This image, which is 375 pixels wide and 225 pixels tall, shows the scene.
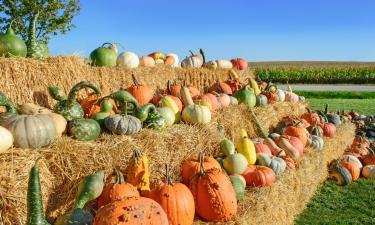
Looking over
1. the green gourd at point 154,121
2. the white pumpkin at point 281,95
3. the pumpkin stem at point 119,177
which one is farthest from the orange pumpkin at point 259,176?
the white pumpkin at point 281,95

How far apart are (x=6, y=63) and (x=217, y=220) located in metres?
2.76

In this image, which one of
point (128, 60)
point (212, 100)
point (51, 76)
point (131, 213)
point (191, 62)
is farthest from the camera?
point (191, 62)

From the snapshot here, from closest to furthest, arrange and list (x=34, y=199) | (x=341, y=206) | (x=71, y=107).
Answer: (x=34, y=199) → (x=71, y=107) → (x=341, y=206)

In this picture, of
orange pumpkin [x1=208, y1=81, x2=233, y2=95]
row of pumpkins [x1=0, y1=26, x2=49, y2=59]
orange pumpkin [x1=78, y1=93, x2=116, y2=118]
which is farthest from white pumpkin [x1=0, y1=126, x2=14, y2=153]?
orange pumpkin [x1=208, y1=81, x2=233, y2=95]

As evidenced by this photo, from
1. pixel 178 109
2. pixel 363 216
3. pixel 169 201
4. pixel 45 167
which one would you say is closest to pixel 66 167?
pixel 45 167

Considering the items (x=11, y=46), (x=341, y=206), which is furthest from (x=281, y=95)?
(x=11, y=46)

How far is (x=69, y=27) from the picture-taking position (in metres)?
24.0

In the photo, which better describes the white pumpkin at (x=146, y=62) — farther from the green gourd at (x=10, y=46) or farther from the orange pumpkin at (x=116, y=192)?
the orange pumpkin at (x=116, y=192)

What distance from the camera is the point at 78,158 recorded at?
4039mm

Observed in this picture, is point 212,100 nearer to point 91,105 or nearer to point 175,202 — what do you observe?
point 91,105

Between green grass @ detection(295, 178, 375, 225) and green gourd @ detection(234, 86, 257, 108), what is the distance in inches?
72.2

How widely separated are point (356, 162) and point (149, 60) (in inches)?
159

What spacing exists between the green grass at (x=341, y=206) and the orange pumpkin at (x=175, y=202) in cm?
218

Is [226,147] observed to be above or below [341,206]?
above
